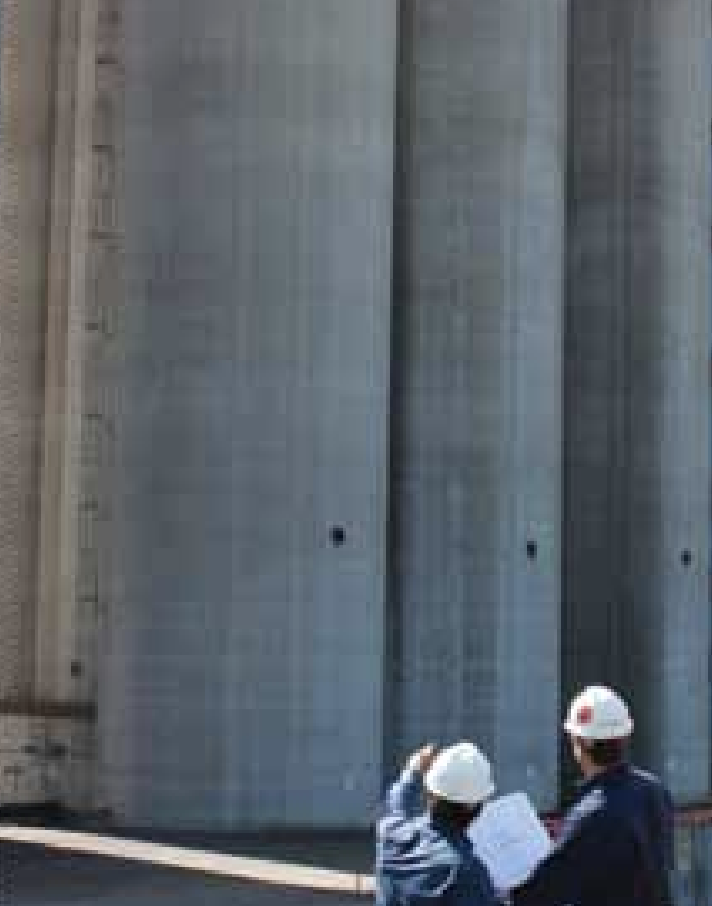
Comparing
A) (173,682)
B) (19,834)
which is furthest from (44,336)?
(19,834)

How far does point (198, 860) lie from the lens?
66.0ft

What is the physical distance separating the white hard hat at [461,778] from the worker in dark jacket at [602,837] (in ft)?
1.28

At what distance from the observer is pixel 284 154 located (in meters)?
24.3

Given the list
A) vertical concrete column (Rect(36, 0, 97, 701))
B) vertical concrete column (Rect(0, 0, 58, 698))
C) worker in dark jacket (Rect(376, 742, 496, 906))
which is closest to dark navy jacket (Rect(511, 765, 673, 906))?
worker in dark jacket (Rect(376, 742, 496, 906))

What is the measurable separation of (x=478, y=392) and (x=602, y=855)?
2105 cm

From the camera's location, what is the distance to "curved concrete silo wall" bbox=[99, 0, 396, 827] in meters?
23.7

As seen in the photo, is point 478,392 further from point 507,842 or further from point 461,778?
point 461,778

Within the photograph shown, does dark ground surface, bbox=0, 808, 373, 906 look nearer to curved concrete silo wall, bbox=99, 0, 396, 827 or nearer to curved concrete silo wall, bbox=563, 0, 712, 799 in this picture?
curved concrete silo wall, bbox=99, 0, 396, 827

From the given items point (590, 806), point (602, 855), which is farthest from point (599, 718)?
point (602, 855)

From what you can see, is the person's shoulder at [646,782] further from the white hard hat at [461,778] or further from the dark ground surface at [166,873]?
the dark ground surface at [166,873]

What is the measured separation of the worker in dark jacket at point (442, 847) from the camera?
5531mm

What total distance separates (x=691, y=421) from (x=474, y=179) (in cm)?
597

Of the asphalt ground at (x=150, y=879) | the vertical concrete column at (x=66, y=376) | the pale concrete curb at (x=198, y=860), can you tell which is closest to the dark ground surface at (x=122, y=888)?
the asphalt ground at (x=150, y=879)

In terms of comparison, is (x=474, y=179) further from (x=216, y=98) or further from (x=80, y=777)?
(x=80, y=777)
